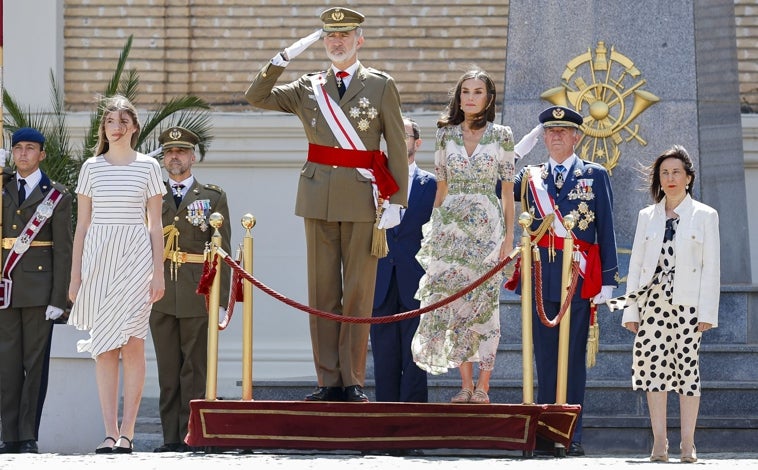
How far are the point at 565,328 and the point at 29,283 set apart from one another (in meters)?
3.04

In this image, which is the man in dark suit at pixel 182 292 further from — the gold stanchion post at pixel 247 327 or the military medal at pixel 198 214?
the gold stanchion post at pixel 247 327

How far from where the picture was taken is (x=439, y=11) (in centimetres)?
1490

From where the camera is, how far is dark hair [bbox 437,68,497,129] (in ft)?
29.6

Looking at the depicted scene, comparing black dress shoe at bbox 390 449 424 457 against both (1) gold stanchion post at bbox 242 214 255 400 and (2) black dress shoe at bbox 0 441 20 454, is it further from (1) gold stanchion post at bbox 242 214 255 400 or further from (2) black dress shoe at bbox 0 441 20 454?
(2) black dress shoe at bbox 0 441 20 454

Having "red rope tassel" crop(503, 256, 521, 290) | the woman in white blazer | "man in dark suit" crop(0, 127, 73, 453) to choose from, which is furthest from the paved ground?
"man in dark suit" crop(0, 127, 73, 453)

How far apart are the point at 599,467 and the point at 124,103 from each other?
284cm

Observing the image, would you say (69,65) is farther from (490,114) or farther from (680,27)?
(490,114)

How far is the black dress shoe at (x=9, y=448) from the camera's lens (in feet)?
32.5

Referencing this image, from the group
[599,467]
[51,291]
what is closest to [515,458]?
[599,467]

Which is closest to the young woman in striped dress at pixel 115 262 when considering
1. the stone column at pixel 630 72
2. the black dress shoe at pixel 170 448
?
the black dress shoe at pixel 170 448

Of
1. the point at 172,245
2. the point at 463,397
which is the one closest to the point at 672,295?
the point at 463,397

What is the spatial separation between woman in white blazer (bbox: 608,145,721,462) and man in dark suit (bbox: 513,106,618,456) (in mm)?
544

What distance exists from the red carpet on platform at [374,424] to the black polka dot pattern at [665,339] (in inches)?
25.2

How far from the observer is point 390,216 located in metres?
8.59
